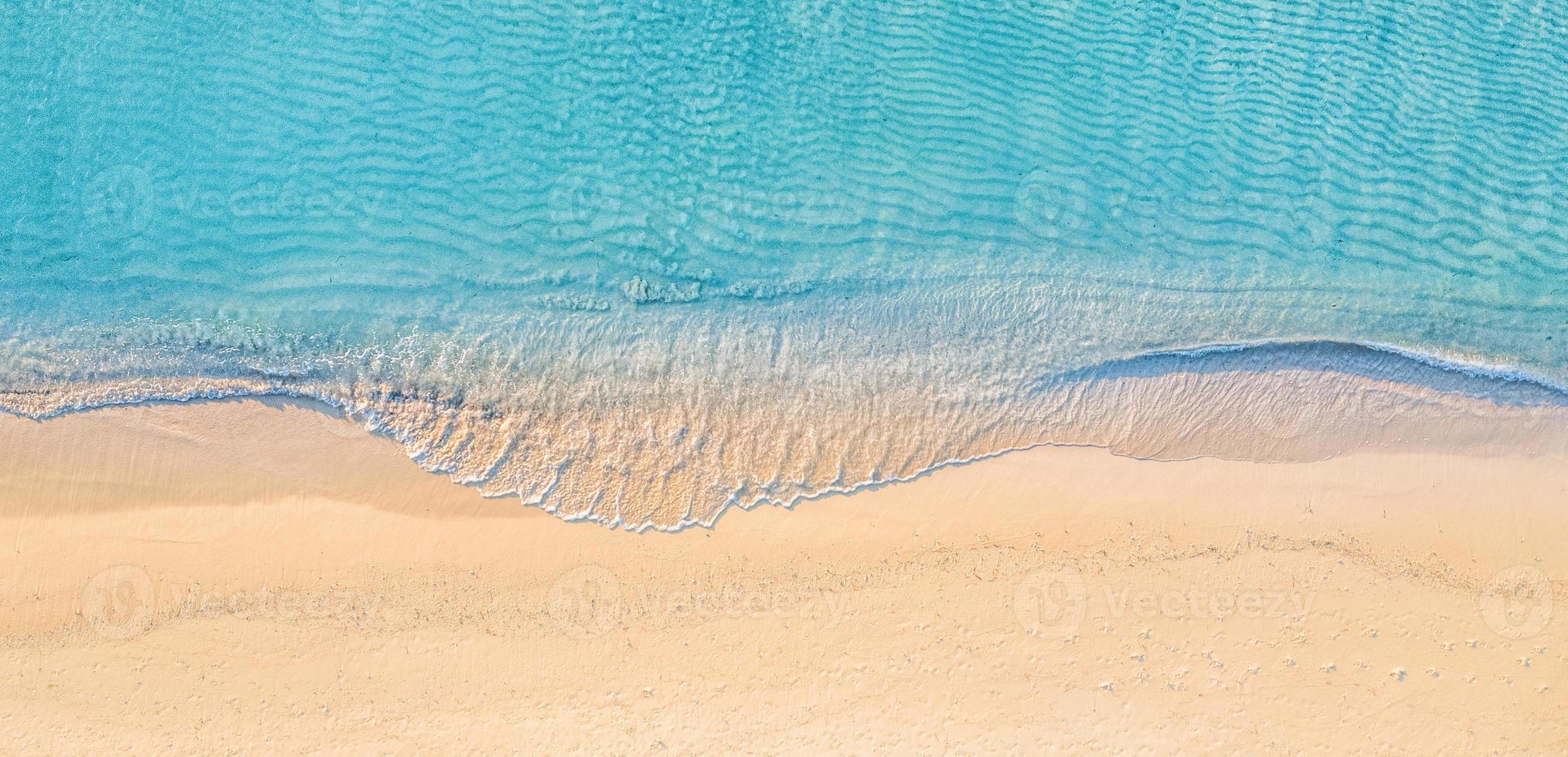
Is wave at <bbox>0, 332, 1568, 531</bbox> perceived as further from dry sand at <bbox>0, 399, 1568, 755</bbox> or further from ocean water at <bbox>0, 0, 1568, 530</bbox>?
dry sand at <bbox>0, 399, 1568, 755</bbox>

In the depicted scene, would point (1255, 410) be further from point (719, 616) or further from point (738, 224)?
point (719, 616)

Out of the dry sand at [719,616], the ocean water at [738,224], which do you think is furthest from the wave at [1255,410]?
the dry sand at [719,616]

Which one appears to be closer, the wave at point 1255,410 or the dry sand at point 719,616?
the dry sand at point 719,616

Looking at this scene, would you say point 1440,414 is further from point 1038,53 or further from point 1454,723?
point 1038,53

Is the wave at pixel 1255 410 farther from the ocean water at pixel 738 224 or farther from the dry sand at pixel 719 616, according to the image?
the dry sand at pixel 719 616

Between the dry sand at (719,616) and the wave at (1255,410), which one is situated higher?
the wave at (1255,410)

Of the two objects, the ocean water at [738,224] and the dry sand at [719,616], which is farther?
the ocean water at [738,224]
